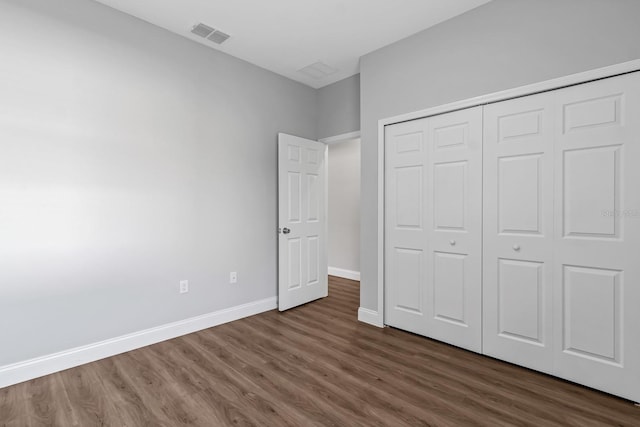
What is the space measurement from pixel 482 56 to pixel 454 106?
0.43 meters

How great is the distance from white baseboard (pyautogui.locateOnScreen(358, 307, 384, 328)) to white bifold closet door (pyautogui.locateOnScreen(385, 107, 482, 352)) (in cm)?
8

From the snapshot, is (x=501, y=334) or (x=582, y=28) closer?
(x=582, y=28)

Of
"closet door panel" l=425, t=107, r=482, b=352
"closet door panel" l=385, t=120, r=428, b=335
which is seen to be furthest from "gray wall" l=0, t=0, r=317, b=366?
"closet door panel" l=425, t=107, r=482, b=352

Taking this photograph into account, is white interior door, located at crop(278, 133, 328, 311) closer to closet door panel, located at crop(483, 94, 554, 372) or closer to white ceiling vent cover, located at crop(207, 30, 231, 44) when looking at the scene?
white ceiling vent cover, located at crop(207, 30, 231, 44)

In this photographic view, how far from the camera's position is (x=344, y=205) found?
5.71 meters

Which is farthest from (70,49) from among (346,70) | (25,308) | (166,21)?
(346,70)

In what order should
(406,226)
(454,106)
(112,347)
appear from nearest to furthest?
(112,347) < (454,106) < (406,226)

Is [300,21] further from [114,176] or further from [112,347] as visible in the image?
[112,347]

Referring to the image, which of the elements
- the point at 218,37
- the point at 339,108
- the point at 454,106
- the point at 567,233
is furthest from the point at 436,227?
the point at 218,37

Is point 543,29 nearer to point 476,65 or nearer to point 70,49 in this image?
point 476,65

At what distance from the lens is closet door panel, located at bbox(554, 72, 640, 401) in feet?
6.57

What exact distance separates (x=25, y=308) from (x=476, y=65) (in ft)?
12.9

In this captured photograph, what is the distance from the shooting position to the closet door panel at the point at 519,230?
2318 mm

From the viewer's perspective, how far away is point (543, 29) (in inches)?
91.2
